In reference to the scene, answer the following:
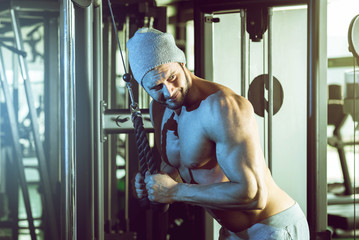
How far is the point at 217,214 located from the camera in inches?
50.2

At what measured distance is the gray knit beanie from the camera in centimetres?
110

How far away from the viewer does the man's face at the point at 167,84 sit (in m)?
1.11

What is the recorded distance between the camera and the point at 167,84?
3.66ft

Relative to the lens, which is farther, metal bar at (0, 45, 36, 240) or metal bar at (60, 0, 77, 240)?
metal bar at (0, 45, 36, 240)

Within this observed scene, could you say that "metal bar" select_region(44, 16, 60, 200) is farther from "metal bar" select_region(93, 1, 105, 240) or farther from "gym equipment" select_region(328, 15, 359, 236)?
"gym equipment" select_region(328, 15, 359, 236)

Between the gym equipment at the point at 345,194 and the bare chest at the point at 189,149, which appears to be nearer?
the bare chest at the point at 189,149

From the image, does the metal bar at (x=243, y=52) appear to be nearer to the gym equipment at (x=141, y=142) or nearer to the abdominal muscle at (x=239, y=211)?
the abdominal muscle at (x=239, y=211)

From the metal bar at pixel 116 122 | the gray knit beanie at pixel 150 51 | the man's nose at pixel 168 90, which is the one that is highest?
the gray knit beanie at pixel 150 51

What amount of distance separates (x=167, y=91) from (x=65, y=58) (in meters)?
0.32

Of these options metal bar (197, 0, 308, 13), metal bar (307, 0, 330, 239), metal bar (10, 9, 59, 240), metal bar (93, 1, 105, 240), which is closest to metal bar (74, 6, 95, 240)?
metal bar (93, 1, 105, 240)

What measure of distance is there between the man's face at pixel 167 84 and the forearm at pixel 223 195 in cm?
26

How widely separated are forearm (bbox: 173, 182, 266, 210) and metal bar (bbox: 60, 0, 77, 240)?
1.05ft

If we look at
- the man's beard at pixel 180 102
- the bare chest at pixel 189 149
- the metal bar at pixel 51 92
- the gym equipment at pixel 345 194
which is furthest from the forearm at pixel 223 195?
the metal bar at pixel 51 92

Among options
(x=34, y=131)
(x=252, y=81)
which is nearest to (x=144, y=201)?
(x=252, y=81)
